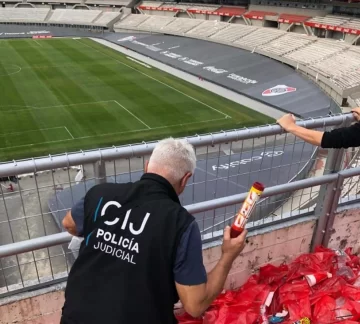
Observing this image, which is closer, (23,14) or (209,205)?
(209,205)

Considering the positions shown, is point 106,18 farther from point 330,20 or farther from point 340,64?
point 340,64

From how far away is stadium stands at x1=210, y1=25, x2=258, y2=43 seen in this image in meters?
32.3

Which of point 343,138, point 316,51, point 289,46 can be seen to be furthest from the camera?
point 289,46

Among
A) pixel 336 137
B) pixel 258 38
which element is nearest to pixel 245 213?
pixel 336 137

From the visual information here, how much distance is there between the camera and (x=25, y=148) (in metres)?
14.5

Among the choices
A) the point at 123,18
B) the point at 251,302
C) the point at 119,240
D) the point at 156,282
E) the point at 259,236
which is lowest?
the point at 123,18

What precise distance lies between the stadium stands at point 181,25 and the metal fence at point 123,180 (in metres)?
35.3

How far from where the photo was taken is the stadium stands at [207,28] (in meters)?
35.0

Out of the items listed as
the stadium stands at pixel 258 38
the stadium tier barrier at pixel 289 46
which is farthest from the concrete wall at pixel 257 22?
the stadium stands at pixel 258 38

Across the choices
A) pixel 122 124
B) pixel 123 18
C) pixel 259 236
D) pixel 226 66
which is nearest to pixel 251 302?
Answer: pixel 259 236

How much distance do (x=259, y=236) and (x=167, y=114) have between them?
15185mm

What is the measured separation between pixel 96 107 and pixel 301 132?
670 inches

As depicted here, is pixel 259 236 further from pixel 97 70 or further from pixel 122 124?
pixel 97 70

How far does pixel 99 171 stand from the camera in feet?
8.18
